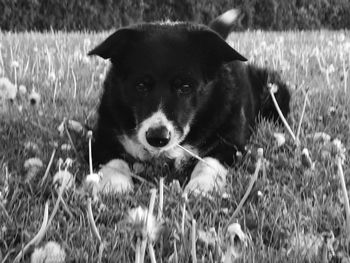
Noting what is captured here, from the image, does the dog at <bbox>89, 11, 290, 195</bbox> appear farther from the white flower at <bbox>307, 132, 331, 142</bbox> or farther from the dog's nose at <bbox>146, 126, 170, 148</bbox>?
the white flower at <bbox>307, 132, 331, 142</bbox>

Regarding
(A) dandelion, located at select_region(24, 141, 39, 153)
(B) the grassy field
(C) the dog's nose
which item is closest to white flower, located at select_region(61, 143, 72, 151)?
(B) the grassy field

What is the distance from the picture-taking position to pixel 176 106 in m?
3.06

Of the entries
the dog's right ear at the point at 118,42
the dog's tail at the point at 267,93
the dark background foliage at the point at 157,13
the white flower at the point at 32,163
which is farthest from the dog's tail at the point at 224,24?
the dark background foliage at the point at 157,13

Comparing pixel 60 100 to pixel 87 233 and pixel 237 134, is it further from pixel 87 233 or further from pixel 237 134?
pixel 87 233

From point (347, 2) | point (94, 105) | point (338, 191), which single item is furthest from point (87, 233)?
Answer: point (347, 2)

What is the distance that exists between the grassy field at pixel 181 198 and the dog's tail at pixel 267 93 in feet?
0.37

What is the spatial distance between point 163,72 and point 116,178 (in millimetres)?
606

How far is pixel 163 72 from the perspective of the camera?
3.08m

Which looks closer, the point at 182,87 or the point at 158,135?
the point at 158,135

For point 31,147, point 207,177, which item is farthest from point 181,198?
point 31,147

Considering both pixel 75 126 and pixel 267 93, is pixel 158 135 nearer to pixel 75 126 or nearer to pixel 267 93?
pixel 75 126

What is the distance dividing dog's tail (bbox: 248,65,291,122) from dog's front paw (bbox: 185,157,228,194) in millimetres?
1057

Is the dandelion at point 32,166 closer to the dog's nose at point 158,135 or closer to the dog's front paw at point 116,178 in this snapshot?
the dog's front paw at point 116,178

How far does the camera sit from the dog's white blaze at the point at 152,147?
299cm
